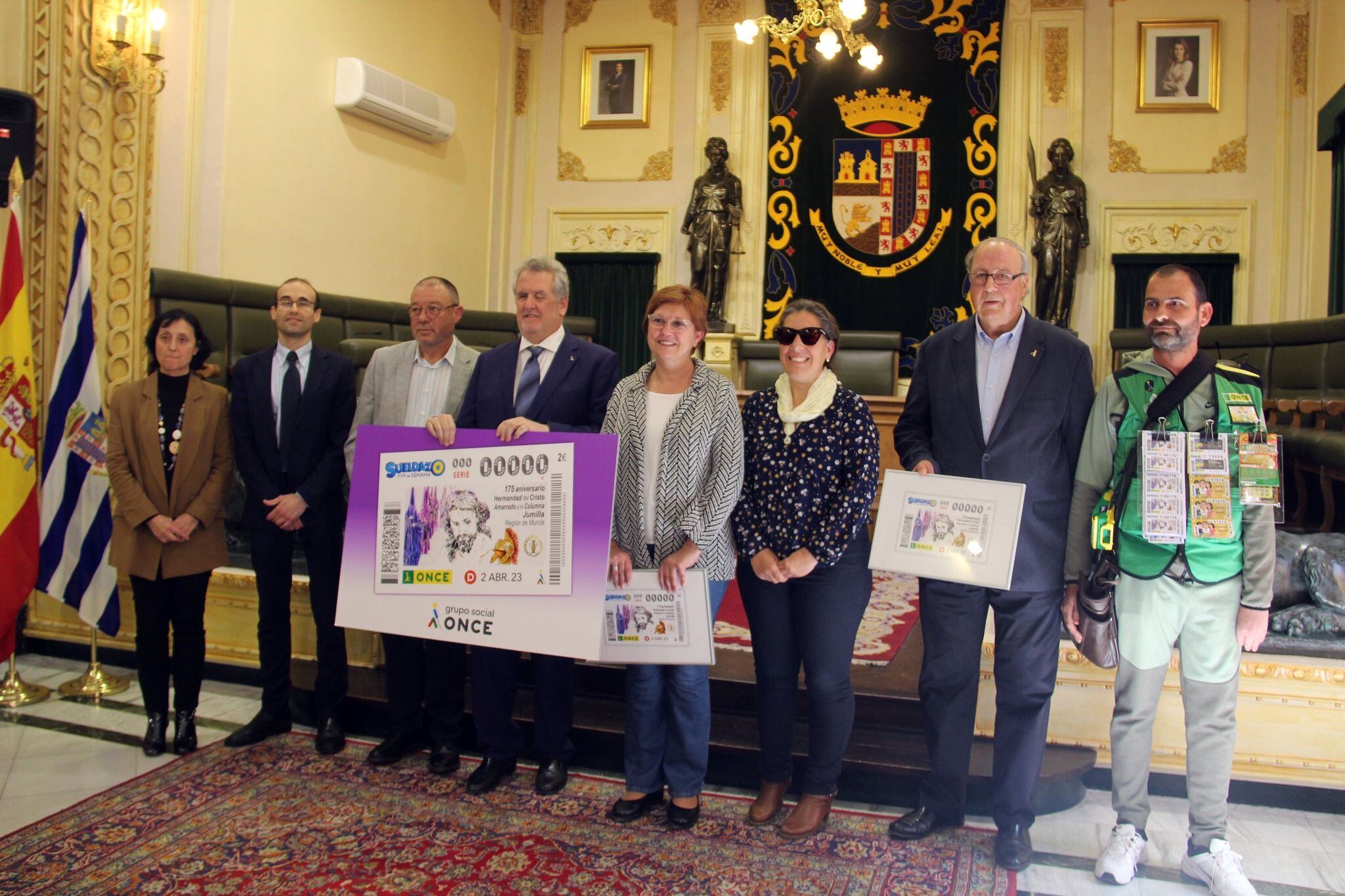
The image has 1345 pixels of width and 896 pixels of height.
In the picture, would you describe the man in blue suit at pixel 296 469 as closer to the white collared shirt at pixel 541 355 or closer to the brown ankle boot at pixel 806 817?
the white collared shirt at pixel 541 355

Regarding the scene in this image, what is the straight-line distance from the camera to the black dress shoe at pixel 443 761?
9.86ft

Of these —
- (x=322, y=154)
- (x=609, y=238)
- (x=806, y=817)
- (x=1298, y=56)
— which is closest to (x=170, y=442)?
(x=806, y=817)

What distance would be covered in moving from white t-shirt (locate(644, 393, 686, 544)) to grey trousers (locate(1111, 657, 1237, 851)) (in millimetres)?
1231

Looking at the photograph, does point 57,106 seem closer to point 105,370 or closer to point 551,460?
point 105,370

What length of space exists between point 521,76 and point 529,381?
6991mm

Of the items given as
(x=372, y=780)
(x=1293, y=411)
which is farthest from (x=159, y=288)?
(x=1293, y=411)

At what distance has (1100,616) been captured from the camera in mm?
2432

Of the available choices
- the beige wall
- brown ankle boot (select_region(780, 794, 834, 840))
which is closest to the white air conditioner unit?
the beige wall

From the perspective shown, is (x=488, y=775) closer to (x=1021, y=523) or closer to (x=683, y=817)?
(x=683, y=817)

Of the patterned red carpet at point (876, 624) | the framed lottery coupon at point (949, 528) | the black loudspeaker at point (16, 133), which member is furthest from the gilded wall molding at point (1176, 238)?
the black loudspeaker at point (16, 133)

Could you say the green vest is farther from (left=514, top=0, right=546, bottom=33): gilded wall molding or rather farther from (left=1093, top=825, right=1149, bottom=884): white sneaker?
(left=514, top=0, right=546, bottom=33): gilded wall molding

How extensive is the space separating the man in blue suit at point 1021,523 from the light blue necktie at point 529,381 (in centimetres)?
112

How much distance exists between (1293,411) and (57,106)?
21.5 ft

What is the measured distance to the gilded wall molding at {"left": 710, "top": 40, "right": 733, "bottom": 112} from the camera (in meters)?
8.63
